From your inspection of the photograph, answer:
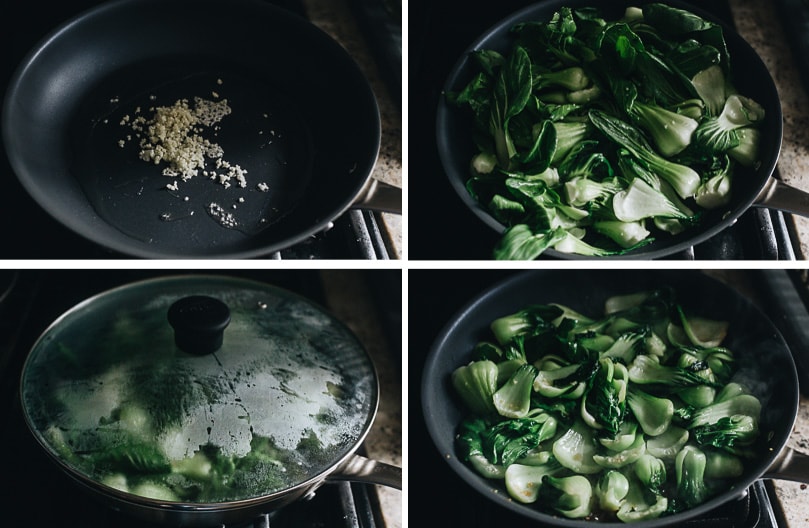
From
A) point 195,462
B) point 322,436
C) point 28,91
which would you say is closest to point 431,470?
point 322,436

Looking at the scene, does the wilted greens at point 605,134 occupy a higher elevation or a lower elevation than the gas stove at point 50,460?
higher

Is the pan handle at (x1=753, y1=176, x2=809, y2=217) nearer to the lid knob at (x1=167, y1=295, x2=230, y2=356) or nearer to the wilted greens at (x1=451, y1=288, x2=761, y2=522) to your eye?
the wilted greens at (x1=451, y1=288, x2=761, y2=522)

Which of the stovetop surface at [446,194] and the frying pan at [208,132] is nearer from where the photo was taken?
the frying pan at [208,132]

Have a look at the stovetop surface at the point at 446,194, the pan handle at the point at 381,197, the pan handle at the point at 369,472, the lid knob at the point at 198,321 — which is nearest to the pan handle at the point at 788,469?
the stovetop surface at the point at 446,194

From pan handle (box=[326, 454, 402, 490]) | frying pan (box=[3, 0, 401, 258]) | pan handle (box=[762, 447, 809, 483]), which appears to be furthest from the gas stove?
pan handle (box=[762, 447, 809, 483])

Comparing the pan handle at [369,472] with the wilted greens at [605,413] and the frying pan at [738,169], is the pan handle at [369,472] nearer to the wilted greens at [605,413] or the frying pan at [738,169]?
the wilted greens at [605,413]

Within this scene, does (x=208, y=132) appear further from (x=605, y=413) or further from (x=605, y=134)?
(x=605, y=413)

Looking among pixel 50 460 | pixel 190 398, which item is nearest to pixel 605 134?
pixel 190 398
